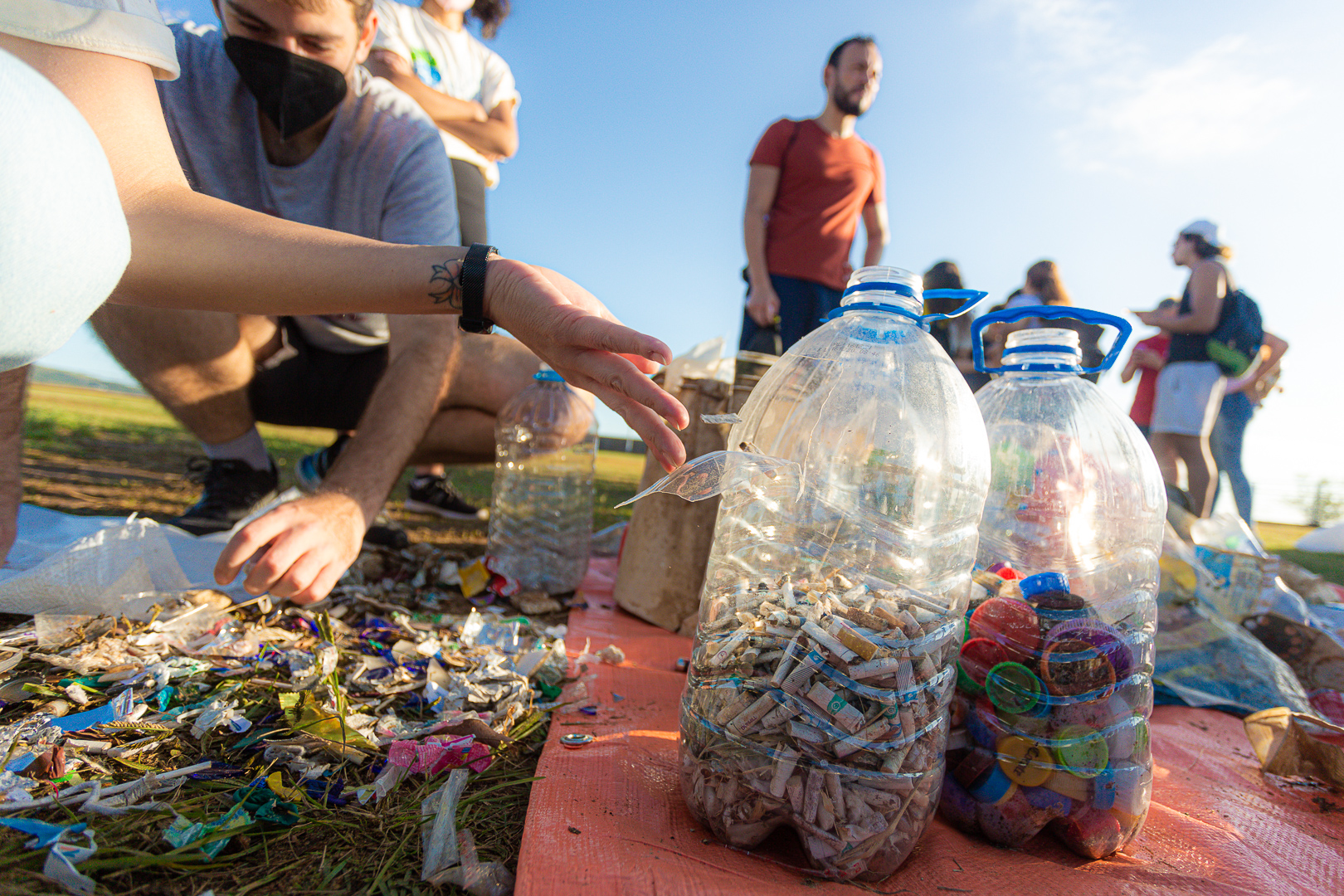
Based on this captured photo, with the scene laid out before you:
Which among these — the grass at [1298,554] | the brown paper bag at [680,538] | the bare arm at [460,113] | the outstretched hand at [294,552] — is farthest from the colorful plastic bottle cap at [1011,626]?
the grass at [1298,554]

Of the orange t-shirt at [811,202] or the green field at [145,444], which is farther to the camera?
the green field at [145,444]

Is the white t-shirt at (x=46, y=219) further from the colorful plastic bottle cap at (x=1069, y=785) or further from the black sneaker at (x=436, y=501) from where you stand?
the black sneaker at (x=436, y=501)

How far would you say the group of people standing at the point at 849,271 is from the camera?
12.9 ft

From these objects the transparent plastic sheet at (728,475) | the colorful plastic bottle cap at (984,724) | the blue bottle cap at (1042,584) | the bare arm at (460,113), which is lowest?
the colorful plastic bottle cap at (984,724)

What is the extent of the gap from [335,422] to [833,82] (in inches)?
138

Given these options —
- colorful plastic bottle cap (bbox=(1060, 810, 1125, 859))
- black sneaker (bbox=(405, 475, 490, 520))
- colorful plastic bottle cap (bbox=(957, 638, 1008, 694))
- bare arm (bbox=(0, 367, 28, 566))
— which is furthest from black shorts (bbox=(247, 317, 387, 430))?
colorful plastic bottle cap (bbox=(1060, 810, 1125, 859))

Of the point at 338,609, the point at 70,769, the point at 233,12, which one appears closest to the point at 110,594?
the point at 338,609

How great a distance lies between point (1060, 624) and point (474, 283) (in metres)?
1.30

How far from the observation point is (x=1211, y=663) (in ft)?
6.73

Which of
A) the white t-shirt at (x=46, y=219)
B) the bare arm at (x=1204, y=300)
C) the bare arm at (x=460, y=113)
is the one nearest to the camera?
the white t-shirt at (x=46, y=219)

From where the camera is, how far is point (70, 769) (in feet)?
3.60

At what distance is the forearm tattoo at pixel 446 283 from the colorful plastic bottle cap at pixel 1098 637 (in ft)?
4.30

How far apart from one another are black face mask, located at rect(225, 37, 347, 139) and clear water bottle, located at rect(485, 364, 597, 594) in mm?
1310

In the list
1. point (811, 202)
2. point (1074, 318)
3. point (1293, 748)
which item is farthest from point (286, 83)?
point (1293, 748)
